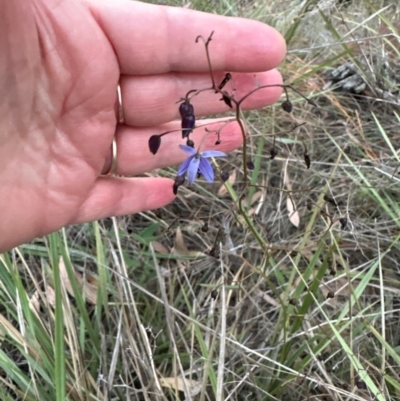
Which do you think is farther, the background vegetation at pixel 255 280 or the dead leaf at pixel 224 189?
the dead leaf at pixel 224 189

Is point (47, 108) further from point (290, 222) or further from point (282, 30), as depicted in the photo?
point (282, 30)

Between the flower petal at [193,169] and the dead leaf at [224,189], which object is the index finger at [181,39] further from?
the dead leaf at [224,189]

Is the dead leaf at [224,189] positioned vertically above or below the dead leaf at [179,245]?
above

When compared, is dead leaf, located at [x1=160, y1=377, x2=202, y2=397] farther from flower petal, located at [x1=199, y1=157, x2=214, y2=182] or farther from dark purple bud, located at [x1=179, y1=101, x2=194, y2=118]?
dark purple bud, located at [x1=179, y1=101, x2=194, y2=118]

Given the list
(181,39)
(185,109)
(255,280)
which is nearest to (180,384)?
(255,280)

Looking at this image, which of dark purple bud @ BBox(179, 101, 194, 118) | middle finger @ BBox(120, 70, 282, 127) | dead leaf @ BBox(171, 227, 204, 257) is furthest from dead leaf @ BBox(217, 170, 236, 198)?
dark purple bud @ BBox(179, 101, 194, 118)

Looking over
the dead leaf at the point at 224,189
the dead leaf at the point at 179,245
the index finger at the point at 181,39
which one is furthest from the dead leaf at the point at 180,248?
the index finger at the point at 181,39

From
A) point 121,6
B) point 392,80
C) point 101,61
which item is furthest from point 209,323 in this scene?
point 392,80
